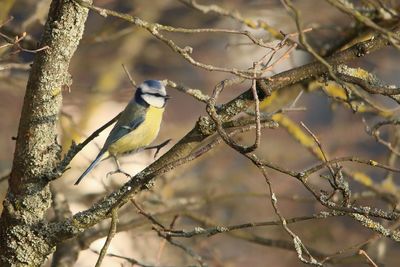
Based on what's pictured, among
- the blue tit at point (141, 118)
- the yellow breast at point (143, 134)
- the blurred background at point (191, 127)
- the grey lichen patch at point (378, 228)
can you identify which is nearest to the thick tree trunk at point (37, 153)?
the blue tit at point (141, 118)

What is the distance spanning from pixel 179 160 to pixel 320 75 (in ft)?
1.78

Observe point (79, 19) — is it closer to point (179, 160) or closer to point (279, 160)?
point (179, 160)

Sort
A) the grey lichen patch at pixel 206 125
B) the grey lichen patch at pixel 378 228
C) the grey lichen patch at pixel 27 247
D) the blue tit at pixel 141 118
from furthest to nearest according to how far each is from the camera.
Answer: the blue tit at pixel 141 118, the grey lichen patch at pixel 27 247, the grey lichen patch at pixel 206 125, the grey lichen patch at pixel 378 228

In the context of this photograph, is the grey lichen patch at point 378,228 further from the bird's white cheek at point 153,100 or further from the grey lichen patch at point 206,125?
the bird's white cheek at point 153,100

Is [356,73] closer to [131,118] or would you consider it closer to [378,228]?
[378,228]

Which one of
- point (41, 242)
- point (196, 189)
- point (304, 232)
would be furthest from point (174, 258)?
point (41, 242)

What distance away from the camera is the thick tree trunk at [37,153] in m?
2.41

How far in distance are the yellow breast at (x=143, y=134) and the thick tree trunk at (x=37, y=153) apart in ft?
1.40

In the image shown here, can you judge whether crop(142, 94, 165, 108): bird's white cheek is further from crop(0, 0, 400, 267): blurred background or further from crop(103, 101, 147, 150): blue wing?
crop(0, 0, 400, 267): blurred background

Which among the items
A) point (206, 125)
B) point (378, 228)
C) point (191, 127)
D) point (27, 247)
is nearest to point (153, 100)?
point (206, 125)

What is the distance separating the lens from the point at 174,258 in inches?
216

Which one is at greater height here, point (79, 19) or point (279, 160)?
point (279, 160)

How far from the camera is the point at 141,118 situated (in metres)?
2.81

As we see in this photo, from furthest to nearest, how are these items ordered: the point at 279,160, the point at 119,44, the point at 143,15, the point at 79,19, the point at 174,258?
the point at 119,44 → the point at 143,15 → the point at 279,160 → the point at 174,258 → the point at 79,19
